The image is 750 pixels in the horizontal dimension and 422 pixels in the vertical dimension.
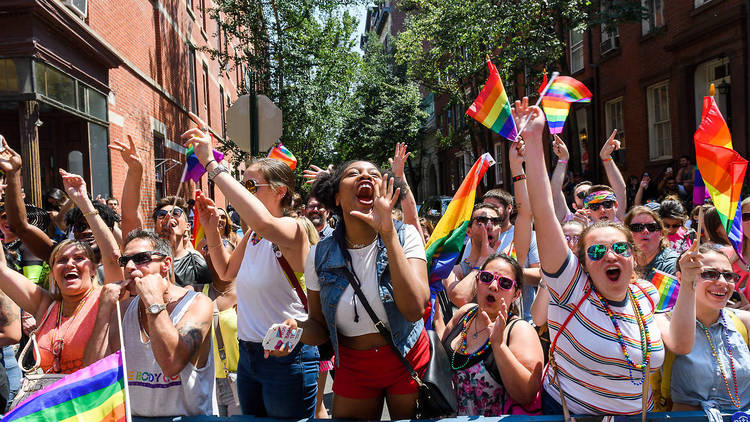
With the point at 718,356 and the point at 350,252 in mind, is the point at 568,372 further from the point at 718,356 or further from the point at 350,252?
the point at 350,252

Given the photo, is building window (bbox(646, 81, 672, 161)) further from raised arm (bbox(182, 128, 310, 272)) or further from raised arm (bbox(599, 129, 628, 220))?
raised arm (bbox(182, 128, 310, 272))

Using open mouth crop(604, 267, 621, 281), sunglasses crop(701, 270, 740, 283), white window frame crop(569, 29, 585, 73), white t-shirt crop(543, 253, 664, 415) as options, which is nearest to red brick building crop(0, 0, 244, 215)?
white t-shirt crop(543, 253, 664, 415)

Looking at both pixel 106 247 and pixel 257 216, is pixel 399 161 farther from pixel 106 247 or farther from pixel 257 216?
pixel 106 247

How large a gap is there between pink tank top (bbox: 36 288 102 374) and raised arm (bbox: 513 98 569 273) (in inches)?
91.5

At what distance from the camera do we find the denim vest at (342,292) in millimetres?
2637

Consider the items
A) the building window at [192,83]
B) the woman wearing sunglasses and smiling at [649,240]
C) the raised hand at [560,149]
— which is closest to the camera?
the woman wearing sunglasses and smiling at [649,240]

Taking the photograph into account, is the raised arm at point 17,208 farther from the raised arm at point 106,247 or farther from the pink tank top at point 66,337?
the pink tank top at point 66,337

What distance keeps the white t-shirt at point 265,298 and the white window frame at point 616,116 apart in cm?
1636

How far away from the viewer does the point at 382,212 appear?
2447 millimetres

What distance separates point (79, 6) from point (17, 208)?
23.9ft

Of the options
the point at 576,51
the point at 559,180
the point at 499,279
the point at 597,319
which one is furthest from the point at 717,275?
the point at 576,51

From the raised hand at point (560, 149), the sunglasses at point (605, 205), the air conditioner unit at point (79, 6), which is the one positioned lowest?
the sunglasses at point (605, 205)

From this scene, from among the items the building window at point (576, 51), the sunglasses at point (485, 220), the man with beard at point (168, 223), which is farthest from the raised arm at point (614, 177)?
the building window at point (576, 51)

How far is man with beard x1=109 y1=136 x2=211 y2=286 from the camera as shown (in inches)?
160
